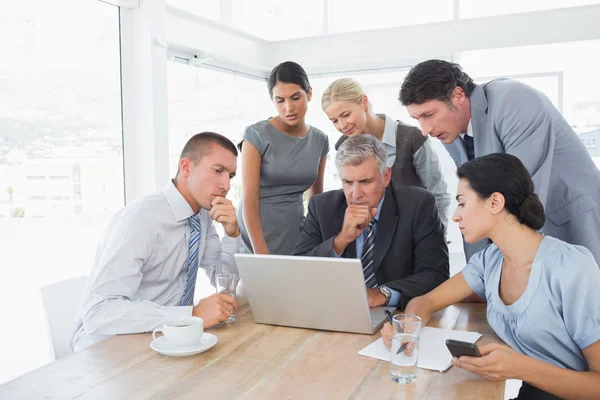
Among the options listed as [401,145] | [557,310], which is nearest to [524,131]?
[557,310]

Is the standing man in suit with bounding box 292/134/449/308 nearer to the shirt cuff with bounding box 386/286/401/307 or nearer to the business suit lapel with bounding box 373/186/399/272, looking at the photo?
the business suit lapel with bounding box 373/186/399/272

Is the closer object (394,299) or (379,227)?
(394,299)

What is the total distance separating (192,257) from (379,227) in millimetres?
743

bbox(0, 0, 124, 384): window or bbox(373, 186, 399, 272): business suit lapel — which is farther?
bbox(0, 0, 124, 384): window

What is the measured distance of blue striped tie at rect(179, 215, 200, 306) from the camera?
198 centimetres

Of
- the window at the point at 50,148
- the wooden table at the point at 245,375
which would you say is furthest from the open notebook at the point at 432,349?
the window at the point at 50,148

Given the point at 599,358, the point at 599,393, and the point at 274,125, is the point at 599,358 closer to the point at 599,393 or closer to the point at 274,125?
the point at 599,393

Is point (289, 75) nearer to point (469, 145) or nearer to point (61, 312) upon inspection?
point (469, 145)

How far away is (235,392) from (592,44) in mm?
5093

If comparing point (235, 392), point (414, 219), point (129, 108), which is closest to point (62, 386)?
point (235, 392)

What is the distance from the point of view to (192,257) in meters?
1.99

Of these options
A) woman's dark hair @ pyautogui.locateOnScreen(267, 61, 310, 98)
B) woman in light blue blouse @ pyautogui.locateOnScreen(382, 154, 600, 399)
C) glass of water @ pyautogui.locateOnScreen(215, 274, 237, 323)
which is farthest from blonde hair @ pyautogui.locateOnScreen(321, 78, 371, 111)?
glass of water @ pyautogui.locateOnScreen(215, 274, 237, 323)

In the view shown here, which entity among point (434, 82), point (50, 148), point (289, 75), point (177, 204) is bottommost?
point (177, 204)

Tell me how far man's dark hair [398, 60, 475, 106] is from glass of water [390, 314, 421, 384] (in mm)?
995
